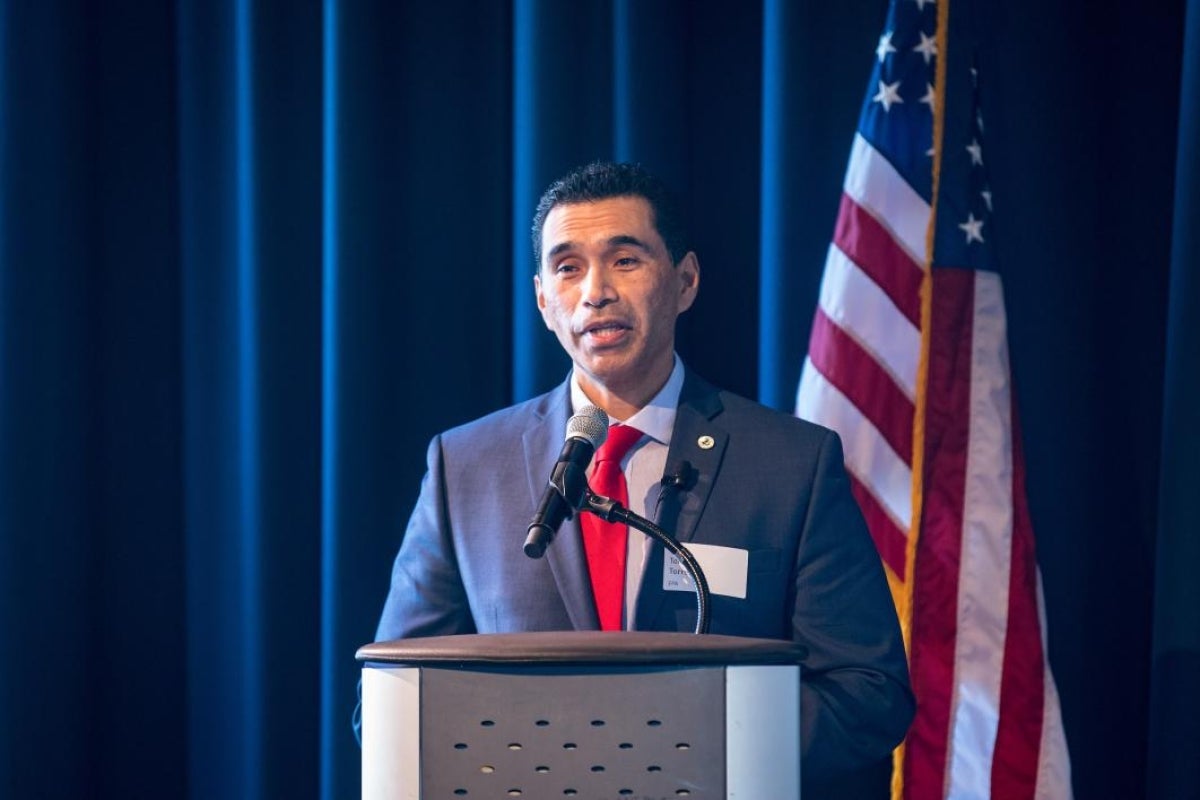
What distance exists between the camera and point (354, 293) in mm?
2717

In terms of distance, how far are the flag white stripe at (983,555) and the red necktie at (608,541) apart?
0.74m

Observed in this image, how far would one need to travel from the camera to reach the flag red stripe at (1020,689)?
2.31 metres

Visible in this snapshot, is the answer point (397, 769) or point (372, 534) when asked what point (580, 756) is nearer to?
point (397, 769)

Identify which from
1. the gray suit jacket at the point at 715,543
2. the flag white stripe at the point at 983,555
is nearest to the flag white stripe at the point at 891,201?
the flag white stripe at the point at 983,555

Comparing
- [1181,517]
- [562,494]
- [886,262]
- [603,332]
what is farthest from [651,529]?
[1181,517]

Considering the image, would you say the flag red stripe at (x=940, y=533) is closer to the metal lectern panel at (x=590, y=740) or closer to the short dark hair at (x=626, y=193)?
the short dark hair at (x=626, y=193)

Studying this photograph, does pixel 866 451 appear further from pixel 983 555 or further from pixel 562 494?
pixel 562 494

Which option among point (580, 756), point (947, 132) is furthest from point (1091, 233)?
point (580, 756)

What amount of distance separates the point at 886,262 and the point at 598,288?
0.65 meters

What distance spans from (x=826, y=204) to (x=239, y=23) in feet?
4.49

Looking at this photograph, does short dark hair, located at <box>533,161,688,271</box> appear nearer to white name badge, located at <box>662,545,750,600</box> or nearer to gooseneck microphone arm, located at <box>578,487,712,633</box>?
white name badge, located at <box>662,545,750,600</box>

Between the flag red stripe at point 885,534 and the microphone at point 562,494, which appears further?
the flag red stripe at point 885,534

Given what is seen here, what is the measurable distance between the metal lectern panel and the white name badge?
2.47 ft

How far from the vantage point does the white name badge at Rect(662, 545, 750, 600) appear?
1890 mm
